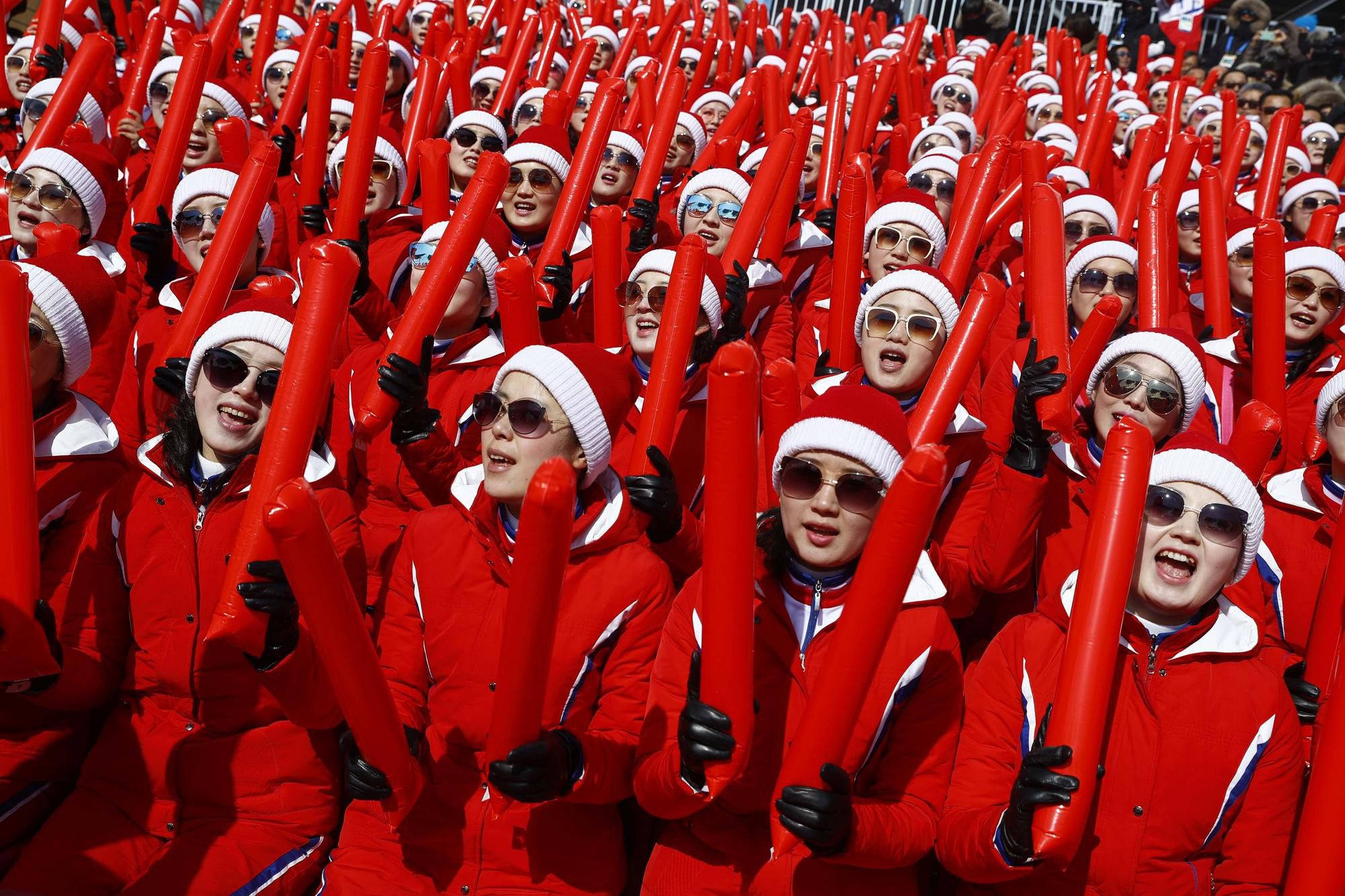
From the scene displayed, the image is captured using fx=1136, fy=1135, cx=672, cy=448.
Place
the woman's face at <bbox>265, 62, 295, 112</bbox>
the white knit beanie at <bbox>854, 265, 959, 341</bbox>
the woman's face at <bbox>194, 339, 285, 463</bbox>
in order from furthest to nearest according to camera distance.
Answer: the woman's face at <bbox>265, 62, 295, 112</bbox>
the white knit beanie at <bbox>854, 265, 959, 341</bbox>
the woman's face at <bbox>194, 339, 285, 463</bbox>

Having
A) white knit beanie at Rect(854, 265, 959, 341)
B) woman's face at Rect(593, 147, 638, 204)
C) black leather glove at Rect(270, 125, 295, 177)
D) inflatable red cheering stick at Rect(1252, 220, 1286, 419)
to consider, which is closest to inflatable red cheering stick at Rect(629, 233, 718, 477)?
white knit beanie at Rect(854, 265, 959, 341)

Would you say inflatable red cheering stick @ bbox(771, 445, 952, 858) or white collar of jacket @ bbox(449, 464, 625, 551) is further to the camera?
white collar of jacket @ bbox(449, 464, 625, 551)

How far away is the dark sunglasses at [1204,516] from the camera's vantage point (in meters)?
3.03

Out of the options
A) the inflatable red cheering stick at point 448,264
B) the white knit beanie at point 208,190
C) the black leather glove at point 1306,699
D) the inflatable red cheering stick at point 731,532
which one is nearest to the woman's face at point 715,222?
the white knit beanie at point 208,190

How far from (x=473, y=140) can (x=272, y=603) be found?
5126mm

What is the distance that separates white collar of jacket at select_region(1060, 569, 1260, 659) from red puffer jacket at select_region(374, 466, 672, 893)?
3.69ft

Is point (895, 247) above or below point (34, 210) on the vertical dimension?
above

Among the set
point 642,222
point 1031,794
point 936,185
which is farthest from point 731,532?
point 936,185

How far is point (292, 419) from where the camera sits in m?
2.58

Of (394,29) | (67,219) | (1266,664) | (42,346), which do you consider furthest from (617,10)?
(1266,664)

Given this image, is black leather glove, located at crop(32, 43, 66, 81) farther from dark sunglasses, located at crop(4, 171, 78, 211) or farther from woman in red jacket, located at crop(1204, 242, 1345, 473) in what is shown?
woman in red jacket, located at crop(1204, 242, 1345, 473)

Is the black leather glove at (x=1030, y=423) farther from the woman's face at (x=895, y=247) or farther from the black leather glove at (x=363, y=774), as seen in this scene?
the woman's face at (x=895, y=247)

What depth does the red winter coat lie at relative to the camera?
3.13 metres

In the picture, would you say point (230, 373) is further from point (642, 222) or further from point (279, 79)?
point (279, 79)
